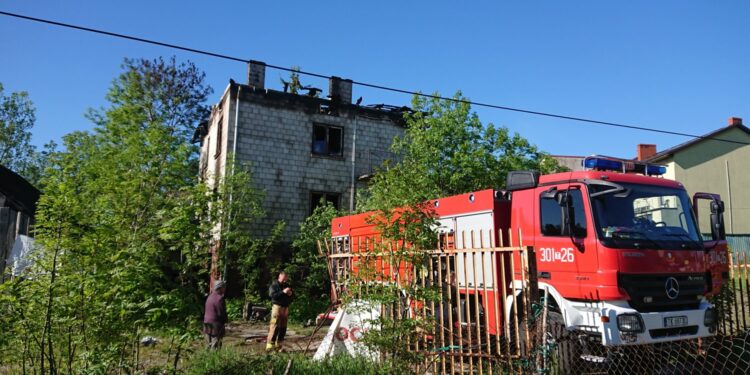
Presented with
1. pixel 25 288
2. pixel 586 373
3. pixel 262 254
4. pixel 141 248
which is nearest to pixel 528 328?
pixel 586 373

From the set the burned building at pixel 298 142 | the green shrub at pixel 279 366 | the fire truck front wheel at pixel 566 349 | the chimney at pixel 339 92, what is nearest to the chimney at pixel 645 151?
the burned building at pixel 298 142

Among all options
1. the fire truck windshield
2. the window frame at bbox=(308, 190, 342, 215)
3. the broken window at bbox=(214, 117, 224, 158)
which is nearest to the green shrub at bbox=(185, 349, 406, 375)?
the fire truck windshield

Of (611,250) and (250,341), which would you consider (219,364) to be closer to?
(611,250)

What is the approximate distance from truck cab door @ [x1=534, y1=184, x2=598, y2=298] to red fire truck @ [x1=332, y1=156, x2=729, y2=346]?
1cm

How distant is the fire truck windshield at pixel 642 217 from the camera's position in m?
6.32

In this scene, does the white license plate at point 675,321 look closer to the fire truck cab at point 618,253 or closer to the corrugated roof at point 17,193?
the fire truck cab at point 618,253

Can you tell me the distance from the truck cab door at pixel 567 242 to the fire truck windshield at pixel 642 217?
0.18 metres

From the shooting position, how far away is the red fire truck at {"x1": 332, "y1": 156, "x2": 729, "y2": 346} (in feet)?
19.8

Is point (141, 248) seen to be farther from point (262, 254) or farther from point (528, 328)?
point (262, 254)

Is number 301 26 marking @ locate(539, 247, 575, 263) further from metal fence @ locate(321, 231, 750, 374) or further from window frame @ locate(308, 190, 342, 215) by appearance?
window frame @ locate(308, 190, 342, 215)

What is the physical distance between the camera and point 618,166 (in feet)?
24.6

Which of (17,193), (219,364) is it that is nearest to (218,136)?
(17,193)

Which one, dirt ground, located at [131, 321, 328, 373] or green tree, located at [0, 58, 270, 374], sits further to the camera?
dirt ground, located at [131, 321, 328, 373]

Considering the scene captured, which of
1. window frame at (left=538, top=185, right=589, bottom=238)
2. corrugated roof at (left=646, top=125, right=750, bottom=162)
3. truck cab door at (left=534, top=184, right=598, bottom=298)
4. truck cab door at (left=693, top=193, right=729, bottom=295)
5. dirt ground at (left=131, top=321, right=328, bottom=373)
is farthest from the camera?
corrugated roof at (left=646, top=125, right=750, bottom=162)
